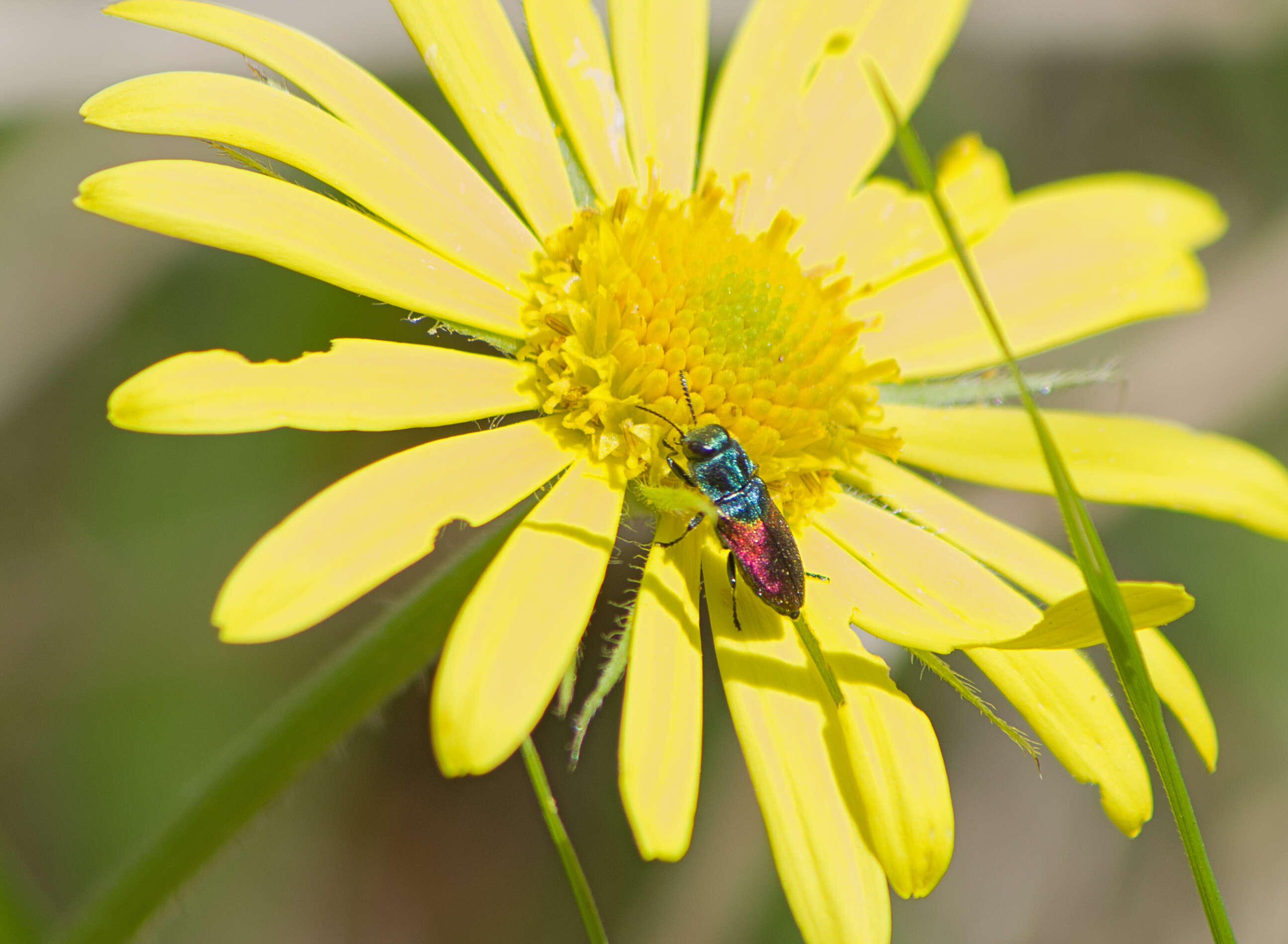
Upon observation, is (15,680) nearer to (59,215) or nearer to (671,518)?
(59,215)

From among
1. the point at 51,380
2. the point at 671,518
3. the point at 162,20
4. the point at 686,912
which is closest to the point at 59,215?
the point at 51,380

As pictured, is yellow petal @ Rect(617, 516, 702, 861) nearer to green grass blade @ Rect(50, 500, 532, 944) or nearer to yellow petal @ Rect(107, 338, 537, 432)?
green grass blade @ Rect(50, 500, 532, 944)

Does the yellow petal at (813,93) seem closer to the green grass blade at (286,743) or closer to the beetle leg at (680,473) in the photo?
the beetle leg at (680,473)

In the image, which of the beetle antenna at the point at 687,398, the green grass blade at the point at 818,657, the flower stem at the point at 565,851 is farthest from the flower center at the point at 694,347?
the flower stem at the point at 565,851

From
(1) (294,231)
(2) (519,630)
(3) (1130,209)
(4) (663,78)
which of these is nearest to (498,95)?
(4) (663,78)

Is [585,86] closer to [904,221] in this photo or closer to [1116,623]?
[904,221]

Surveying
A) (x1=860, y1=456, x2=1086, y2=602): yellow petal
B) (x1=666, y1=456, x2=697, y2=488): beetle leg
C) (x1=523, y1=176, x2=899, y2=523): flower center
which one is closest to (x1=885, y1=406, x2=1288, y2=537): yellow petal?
(x1=860, y1=456, x2=1086, y2=602): yellow petal
